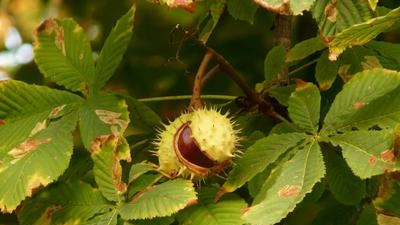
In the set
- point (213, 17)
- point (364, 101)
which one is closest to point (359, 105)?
point (364, 101)

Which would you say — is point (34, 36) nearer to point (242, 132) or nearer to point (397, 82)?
point (242, 132)

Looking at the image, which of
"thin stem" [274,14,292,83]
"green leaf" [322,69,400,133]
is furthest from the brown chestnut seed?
"thin stem" [274,14,292,83]

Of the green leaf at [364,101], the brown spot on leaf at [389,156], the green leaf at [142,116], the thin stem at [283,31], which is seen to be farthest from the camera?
the thin stem at [283,31]

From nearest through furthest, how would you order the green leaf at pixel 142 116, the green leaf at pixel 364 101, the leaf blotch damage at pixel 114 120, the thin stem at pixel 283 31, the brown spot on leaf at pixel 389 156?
the brown spot on leaf at pixel 389 156, the green leaf at pixel 364 101, the leaf blotch damage at pixel 114 120, the green leaf at pixel 142 116, the thin stem at pixel 283 31

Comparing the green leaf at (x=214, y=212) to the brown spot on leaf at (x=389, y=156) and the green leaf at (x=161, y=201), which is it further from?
the brown spot on leaf at (x=389, y=156)

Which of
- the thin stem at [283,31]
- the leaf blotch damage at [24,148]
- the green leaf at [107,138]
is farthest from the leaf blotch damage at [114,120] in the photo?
the thin stem at [283,31]

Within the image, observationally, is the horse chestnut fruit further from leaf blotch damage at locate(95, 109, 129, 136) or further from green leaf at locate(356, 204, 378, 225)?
green leaf at locate(356, 204, 378, 225)

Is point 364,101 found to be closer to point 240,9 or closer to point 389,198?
point 389,198
